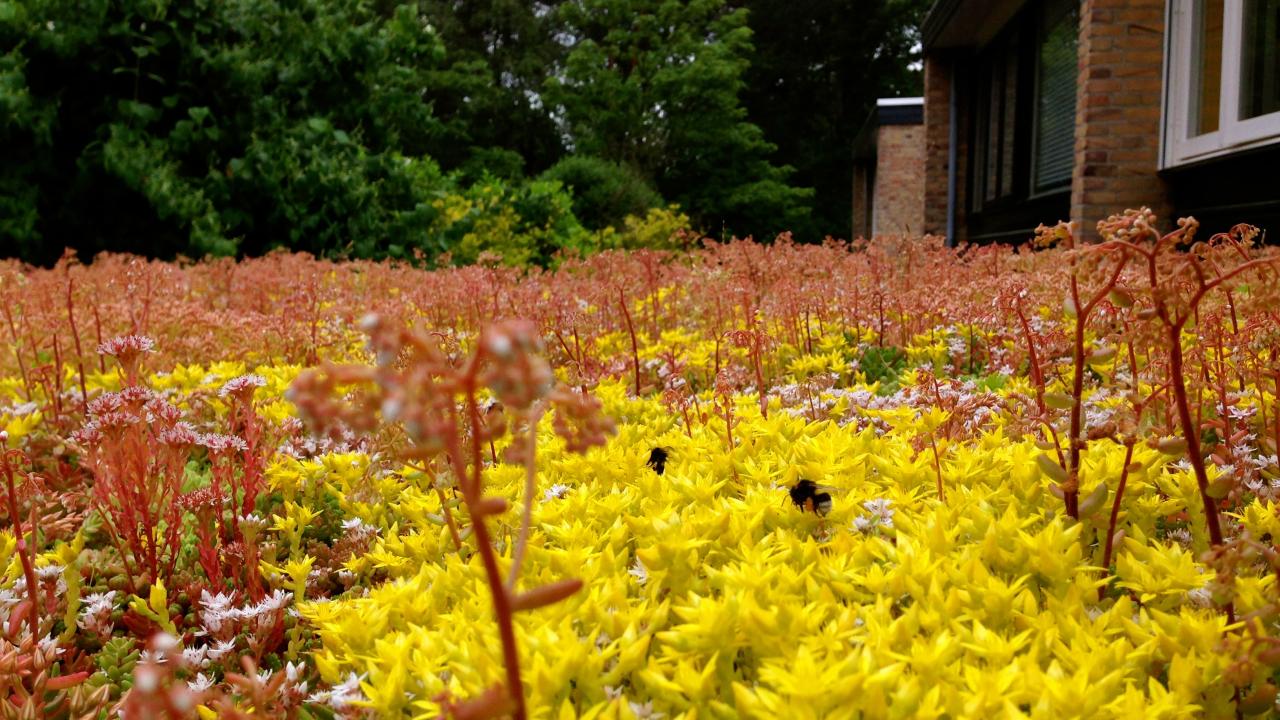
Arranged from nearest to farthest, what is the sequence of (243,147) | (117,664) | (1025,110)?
(117,664) < (243,147) < (1025,110)

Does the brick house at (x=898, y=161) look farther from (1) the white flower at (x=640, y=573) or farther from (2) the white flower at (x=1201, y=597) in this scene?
(1) the white flower at (x=640, y=573)

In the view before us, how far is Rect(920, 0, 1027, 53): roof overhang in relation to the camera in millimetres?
11273

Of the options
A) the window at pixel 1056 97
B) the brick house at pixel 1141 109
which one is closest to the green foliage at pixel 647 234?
the brick house at pixel 1141 109

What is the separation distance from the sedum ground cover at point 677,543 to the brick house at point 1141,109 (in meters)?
3.88

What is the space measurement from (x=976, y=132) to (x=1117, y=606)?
1334cm

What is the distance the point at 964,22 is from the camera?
39.7 ft

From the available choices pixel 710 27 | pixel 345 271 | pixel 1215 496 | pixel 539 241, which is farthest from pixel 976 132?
pixel 710 27

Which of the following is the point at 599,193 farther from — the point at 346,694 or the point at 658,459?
the point at 346,694

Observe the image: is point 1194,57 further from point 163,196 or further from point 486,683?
point 163,196

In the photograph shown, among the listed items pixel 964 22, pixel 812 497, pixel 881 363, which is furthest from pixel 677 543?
pixel 964 22

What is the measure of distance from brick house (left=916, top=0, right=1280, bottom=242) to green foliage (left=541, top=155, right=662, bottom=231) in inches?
288

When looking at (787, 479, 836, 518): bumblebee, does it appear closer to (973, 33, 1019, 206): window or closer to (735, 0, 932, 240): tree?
(973, 33, 1019, 206): window

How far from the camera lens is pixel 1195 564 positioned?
4.81 ft

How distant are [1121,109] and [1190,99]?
0.50m
